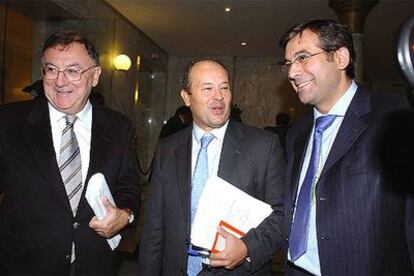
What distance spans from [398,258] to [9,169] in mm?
1798

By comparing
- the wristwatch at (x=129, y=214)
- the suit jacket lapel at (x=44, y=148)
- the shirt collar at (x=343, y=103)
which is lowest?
the wristwatch at (x=129, y=214)

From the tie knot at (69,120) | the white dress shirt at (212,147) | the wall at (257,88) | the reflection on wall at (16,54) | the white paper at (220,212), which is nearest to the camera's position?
the white paper at (220,212)

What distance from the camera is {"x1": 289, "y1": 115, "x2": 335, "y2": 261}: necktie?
1.86 m

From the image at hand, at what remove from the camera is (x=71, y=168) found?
1.92m

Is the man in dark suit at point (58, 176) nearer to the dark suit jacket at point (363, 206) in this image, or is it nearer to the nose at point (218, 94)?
the nose at point (218, 94)

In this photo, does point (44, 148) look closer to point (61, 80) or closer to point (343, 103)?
point (61, 80)

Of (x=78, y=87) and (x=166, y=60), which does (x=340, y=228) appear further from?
(x=166, y=60)

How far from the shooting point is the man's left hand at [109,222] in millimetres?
1743

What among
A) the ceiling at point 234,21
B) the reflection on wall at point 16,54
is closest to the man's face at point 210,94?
the reflection on wall at point 16,54

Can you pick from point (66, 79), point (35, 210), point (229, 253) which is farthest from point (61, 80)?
point (229, 253)

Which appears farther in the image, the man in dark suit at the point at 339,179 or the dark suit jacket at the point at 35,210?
the dark suit jacket at the point at 35,210

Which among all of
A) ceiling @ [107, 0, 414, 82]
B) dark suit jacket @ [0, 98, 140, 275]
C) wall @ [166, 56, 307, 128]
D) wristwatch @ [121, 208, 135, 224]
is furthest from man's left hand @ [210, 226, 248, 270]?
wall @ [166, 56, 307, 128]

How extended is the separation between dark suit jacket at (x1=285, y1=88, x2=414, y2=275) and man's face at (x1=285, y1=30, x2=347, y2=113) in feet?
0.50

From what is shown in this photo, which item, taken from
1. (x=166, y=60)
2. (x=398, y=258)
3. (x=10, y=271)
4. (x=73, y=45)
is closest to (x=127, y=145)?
(x=73, y=45)
